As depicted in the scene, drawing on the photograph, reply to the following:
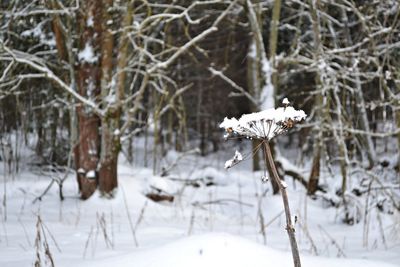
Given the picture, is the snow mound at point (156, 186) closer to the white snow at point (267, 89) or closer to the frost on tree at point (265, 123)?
the white snow at point (267, 89)

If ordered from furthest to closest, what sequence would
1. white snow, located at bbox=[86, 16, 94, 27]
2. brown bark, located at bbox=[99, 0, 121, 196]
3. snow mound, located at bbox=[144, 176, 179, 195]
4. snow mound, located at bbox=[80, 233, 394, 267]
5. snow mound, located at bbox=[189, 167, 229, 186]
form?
snow mound, located at bbox=[189, 167, 229, 186] → snow mound, located at bbox=[144, 176, 179, 195] → white snow, located at bbox=[86, 16, 94, 27] → brown bark, located at bbox=[99, 0, 121, 196] → snow mound, located at bbox=[80, 233, 394, 267]

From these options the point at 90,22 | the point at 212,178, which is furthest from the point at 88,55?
the point at 212,178

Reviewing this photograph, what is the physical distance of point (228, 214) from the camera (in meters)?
6.78

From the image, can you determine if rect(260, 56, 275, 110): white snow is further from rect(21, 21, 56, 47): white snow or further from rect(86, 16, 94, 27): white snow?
rect(21, 21, 56, 47): white snow

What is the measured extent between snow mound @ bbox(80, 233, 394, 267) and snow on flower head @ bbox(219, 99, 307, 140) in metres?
1.07

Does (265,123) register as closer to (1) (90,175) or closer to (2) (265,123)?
A: (2) (265,123)

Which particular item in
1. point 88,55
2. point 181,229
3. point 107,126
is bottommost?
point 181,229

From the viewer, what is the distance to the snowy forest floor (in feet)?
9.22

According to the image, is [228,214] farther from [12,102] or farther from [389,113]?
[12,102]

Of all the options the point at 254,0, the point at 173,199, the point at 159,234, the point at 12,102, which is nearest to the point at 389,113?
the point at 254,0

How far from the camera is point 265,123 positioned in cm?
186

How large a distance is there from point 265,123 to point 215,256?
1144 millimetres

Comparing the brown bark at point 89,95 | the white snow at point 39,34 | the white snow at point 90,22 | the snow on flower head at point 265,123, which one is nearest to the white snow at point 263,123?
the snow on flower head at point 265,123

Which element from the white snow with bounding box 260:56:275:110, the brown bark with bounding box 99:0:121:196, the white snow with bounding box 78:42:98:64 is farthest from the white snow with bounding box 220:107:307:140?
the white snow with bounding box 260:56:275:110
